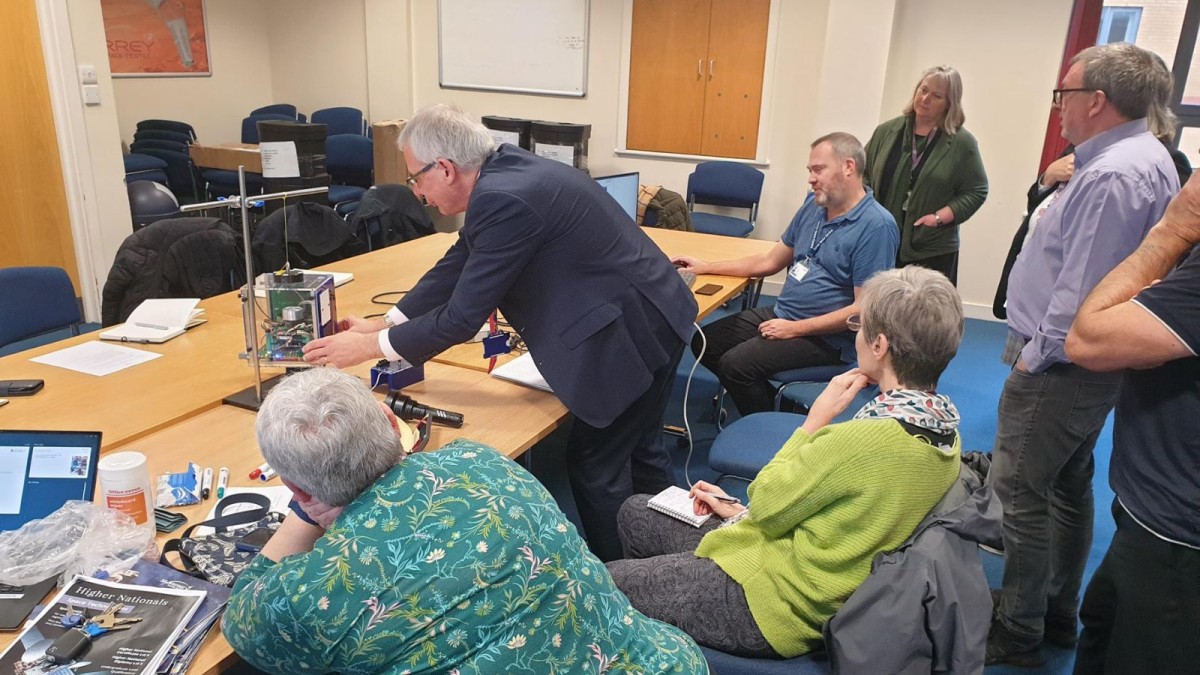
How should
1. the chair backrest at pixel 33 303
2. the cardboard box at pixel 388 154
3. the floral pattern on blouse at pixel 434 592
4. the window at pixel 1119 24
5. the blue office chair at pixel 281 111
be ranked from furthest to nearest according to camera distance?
the blue office chair at pixel 281 111 → the cardboard box at pixel 388 154 → the window at pixel 1119 24 → the chair backrest at pixel 33 303 → the floral pattern on blouse at pixel 434 592

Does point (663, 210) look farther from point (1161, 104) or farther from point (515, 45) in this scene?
point (1161, 104)

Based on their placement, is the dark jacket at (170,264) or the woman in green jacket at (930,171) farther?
the woman in green jacket at (930,171)

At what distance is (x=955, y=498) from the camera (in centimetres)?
153

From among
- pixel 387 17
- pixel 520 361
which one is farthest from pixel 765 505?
pixel 387 17

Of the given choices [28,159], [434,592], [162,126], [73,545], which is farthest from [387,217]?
[162,126]

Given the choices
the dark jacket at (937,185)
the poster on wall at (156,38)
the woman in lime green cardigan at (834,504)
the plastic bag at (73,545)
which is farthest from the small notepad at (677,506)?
the poster on wall at (156,38)

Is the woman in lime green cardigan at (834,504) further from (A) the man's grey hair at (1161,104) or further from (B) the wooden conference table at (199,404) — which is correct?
(A) the man's grey hair at (1161,104)

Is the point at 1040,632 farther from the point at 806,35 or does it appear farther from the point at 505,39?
the point at 505,39

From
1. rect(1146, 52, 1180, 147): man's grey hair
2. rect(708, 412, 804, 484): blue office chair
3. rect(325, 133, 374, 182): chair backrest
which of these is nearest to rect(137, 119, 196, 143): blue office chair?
rect(325, 133, 374, 182): chair backrest

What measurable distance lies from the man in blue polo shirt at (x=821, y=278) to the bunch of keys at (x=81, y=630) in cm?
235

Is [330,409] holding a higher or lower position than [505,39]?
lower

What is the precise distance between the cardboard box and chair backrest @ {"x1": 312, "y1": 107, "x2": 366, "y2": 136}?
663 millimetres

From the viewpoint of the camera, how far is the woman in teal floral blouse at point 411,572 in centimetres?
109

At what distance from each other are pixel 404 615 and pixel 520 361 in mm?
1411
